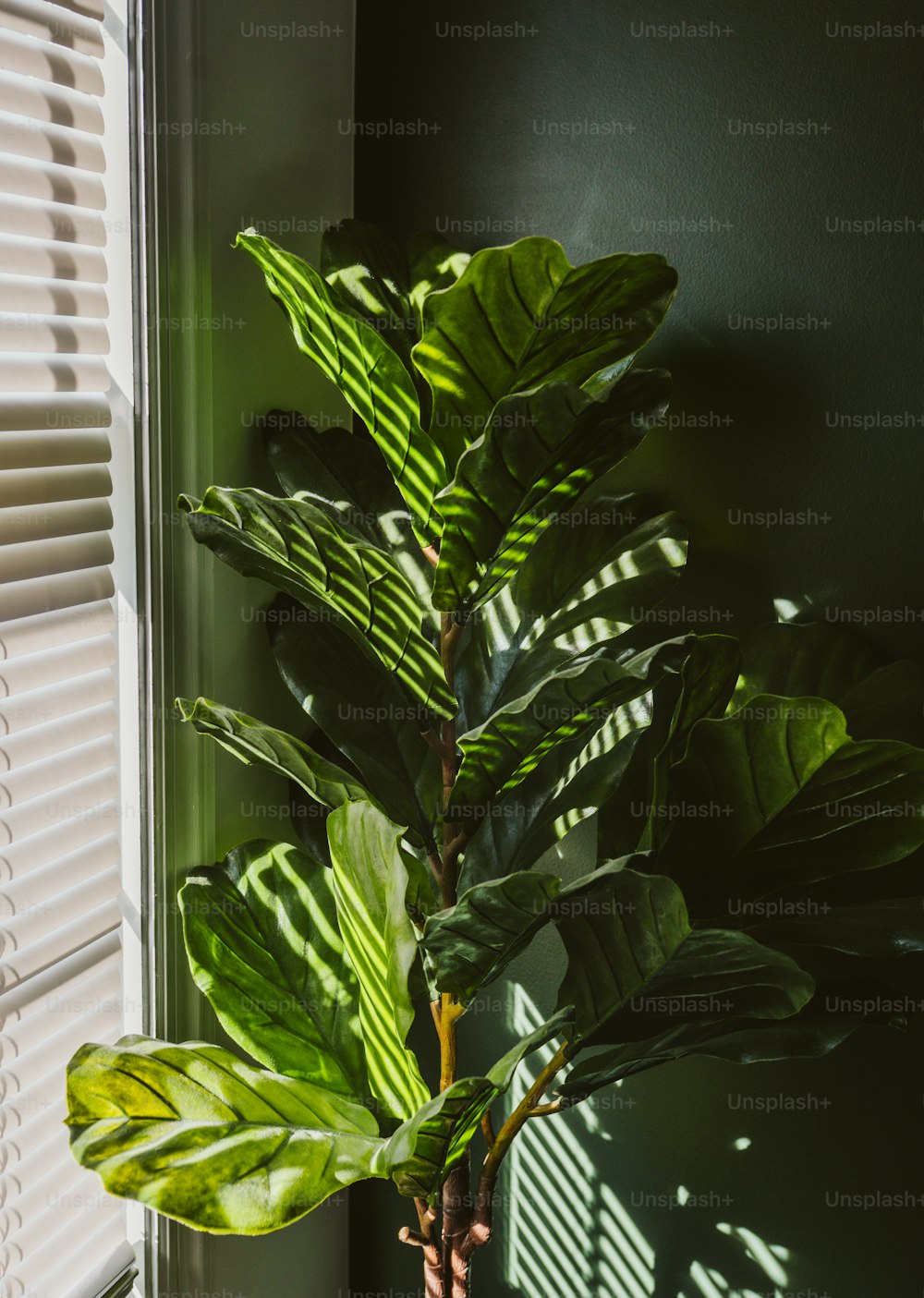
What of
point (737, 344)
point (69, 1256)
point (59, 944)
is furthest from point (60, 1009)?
point (737, 344)

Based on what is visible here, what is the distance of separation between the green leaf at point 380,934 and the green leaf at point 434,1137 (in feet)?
0.23

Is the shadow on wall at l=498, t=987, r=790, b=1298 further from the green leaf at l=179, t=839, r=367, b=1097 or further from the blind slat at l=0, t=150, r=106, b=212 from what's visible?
the blind slat at l=0, t=150, r=106, b=212

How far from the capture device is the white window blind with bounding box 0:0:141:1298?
1.02m

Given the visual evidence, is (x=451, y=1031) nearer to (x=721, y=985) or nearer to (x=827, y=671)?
(x=721, y=985)

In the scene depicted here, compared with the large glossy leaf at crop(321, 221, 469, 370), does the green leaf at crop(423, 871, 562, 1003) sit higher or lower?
lower

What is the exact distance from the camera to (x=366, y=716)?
123 cm

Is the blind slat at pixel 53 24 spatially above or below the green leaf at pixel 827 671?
above

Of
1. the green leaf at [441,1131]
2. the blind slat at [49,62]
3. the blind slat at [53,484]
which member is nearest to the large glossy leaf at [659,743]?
the green leaf at [441,1131]

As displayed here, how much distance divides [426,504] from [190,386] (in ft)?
1.11

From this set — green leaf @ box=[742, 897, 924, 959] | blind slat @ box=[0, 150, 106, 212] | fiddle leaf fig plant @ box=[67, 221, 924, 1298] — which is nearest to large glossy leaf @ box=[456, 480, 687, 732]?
fiddle leaf fig plant @ box=[67, 221, 924, 1298]

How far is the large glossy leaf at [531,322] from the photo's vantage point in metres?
0.95

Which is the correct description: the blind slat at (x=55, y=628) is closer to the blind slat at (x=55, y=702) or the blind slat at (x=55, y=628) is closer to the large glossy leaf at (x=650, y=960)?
the blind slat at (x=55, y=702)

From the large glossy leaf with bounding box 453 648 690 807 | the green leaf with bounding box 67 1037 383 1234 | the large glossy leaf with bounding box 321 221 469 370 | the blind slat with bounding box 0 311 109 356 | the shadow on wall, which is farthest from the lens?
the shadow on wall

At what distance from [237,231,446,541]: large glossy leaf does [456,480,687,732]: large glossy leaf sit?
0.14 m
